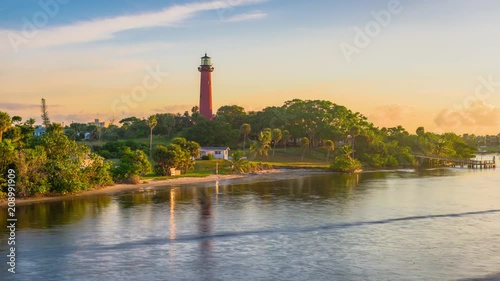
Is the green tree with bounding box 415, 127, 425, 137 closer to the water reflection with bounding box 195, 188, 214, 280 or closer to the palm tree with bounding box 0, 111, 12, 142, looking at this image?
the water reflection with bounding box 195, 188, 214, 280

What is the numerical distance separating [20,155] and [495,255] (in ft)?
153

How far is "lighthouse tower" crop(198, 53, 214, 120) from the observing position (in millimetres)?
142750

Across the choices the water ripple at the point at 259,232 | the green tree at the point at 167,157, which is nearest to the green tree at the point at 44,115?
the green tree at the point at 167,157

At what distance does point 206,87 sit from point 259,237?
349ft

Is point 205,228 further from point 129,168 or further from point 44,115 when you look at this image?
point 44,115

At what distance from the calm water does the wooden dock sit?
79.5 m

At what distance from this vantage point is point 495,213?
52.2m

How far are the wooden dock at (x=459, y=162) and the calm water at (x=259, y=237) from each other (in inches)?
3129

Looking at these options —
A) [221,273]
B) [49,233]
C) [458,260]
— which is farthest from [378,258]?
[49,233]

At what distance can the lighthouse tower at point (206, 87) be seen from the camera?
143 meters

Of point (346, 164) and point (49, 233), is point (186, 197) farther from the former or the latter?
point (346, 164)

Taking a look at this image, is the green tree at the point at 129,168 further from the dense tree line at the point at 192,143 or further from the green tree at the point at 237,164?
the green tree at the point at 237,164

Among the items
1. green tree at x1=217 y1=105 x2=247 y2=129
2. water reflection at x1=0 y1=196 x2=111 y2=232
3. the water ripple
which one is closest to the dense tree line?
green tree at x1=217 y1=105 x2=247 y2=129

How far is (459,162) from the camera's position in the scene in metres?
144
